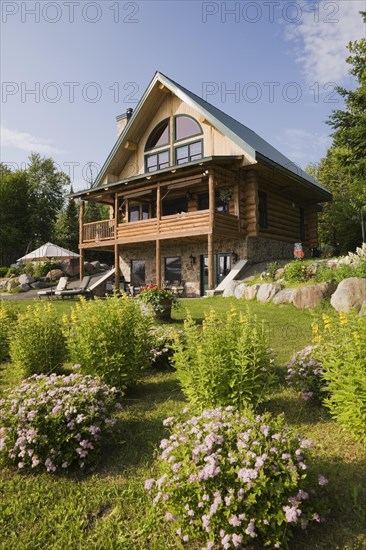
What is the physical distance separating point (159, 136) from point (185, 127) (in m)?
2.04

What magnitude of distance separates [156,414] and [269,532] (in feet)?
8.12

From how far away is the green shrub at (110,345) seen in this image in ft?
17.2

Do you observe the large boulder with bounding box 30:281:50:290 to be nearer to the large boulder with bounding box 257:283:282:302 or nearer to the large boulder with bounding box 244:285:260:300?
the large boulder with bounding box 244:285:260:300

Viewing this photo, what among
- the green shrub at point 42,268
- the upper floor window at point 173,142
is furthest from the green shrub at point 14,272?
the upper floor window at point 173,142

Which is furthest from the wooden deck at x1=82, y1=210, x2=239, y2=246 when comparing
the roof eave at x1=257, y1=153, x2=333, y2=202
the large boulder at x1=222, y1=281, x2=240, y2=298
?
the roof eave at x1=257, y1=153, x2=333, y2=202

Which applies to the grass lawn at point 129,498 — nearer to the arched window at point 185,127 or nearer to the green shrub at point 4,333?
the green shrub at point 4,333

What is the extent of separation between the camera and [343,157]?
13.4 meters

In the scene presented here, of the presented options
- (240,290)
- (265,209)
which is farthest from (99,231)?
(240,290)

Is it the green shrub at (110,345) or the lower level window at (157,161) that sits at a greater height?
the lower level window at (157,161)

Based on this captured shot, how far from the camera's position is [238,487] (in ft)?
8.34

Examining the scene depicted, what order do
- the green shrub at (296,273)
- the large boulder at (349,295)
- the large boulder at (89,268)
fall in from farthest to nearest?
the large boulder at (89,268) → the green shrub at (296,273) → the large boulder at (349,295)

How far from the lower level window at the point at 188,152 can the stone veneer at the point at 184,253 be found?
14.7 feet

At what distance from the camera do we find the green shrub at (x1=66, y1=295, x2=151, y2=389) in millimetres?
5234

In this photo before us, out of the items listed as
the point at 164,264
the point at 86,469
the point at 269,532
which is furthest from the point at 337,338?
the point at 164,264
